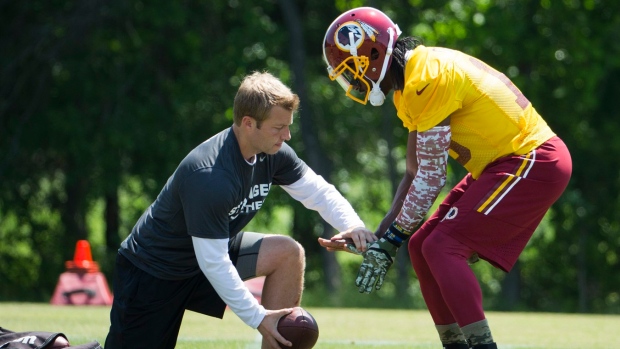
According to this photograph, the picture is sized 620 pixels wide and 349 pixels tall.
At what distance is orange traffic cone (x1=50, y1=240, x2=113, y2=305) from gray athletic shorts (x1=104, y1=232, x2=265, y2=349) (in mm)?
6646

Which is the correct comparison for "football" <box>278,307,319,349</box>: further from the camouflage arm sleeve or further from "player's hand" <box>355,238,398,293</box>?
the camouflage arm sleeve

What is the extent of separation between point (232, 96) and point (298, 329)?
13.7 metres

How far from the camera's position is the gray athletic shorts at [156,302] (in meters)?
5.14

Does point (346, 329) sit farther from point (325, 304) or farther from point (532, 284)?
point (532, 284)

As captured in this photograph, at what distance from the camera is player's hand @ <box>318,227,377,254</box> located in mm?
5141

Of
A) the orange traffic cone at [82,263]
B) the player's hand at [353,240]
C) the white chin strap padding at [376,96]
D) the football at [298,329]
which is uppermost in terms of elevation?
the white chin strap padding at [376,96]

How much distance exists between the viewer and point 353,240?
17.0 ft

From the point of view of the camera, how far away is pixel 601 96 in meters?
18.7

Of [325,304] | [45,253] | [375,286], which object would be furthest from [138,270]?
[45,253]

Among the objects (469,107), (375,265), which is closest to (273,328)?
(375,265)

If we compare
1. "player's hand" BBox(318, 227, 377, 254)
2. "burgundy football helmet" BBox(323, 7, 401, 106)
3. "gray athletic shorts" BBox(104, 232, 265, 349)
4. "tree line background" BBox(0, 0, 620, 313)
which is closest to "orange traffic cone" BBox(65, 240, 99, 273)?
"tree line background" BBox(0, 0, 620, 313)

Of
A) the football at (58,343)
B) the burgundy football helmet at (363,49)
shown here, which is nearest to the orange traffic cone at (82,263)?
the football at (58,343)

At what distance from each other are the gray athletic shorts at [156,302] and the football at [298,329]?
0.53 metres

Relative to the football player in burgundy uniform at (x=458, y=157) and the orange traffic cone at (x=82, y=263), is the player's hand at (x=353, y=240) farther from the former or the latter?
the orange traffic cone at (x=82, y=263)
